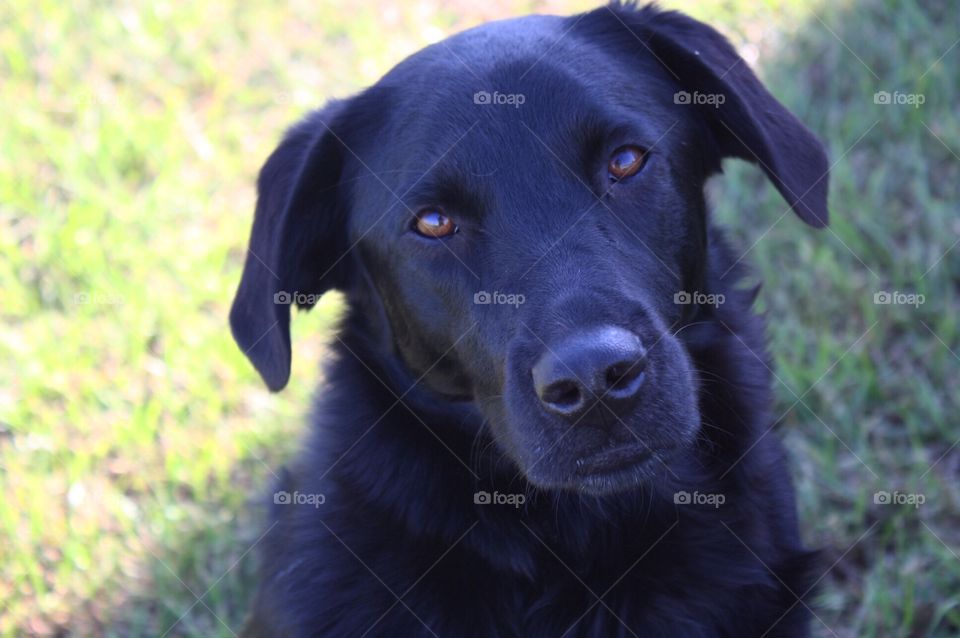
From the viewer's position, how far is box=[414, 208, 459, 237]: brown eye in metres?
2.76

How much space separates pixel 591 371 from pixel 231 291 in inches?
121

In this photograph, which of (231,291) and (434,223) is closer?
(434,223)

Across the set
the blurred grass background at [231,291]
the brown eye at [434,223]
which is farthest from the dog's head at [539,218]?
the blurred grass background at [231,291]

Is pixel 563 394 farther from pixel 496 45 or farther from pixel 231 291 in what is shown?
pixel 231 291

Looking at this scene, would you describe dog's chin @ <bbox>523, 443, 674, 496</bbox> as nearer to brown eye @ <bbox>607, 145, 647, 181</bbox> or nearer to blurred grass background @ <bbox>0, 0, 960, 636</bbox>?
brown eye @ <bbox>607, 145, 647, 181</bbox>

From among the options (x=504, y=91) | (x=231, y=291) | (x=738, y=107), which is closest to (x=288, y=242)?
(x=504, y=91)

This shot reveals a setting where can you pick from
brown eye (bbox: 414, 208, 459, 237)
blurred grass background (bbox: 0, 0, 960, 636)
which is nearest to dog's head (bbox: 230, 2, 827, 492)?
brown eye (bbox: 414, 208, 459, 237)

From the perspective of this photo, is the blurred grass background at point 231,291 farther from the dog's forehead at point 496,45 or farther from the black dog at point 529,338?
the dog's forehead at point 496,45

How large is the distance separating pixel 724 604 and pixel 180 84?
453 centimetres

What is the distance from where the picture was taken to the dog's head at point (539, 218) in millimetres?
2521

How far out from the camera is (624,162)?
2736mm

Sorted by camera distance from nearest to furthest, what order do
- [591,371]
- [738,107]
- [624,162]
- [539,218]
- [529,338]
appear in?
[591,371], [529,338], [539,218], [624,162], [738,107]

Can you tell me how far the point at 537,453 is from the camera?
102 inches

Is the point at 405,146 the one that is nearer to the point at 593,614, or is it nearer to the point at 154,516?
the point at 593,614
